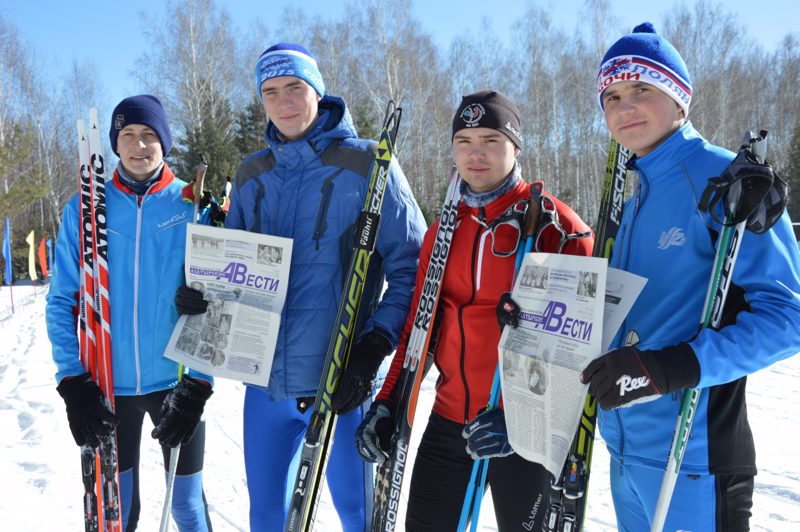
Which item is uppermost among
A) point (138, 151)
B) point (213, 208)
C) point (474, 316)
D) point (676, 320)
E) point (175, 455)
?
point (138, 151)

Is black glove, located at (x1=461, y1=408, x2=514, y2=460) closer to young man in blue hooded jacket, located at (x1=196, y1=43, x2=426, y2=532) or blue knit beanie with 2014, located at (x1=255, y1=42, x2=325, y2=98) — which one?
young man in blue hooded jacket, located at (x1=196, y1=43, x2=426, y2=532)

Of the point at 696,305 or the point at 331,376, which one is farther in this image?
the point at 331,376

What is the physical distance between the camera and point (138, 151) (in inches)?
101

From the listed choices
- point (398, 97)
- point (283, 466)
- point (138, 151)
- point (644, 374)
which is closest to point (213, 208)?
point (138, 151)

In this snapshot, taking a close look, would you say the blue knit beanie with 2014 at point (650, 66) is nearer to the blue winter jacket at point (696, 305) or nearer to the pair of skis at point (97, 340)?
the blue winter jacket at point (696, 305)

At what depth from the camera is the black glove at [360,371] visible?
218cm

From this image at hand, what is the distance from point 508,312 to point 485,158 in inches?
25.0

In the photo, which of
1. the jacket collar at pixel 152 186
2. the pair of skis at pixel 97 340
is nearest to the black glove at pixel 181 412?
the pair of skis at pixel 97 340

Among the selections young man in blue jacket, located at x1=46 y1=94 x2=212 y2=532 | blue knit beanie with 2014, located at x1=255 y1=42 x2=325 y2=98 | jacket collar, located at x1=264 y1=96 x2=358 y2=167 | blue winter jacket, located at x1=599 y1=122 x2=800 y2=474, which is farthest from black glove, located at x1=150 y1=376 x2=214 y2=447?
blue winter jacket, located at x1=599 y1=122 x2=800 y2=474

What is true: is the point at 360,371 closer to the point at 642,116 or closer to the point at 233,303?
the point at 233,303

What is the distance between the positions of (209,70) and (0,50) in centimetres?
996

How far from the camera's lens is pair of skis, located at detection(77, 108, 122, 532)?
7.89 ft

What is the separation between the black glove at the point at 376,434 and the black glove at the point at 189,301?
0.85m

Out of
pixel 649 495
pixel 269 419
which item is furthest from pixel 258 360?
pixel 649 495
